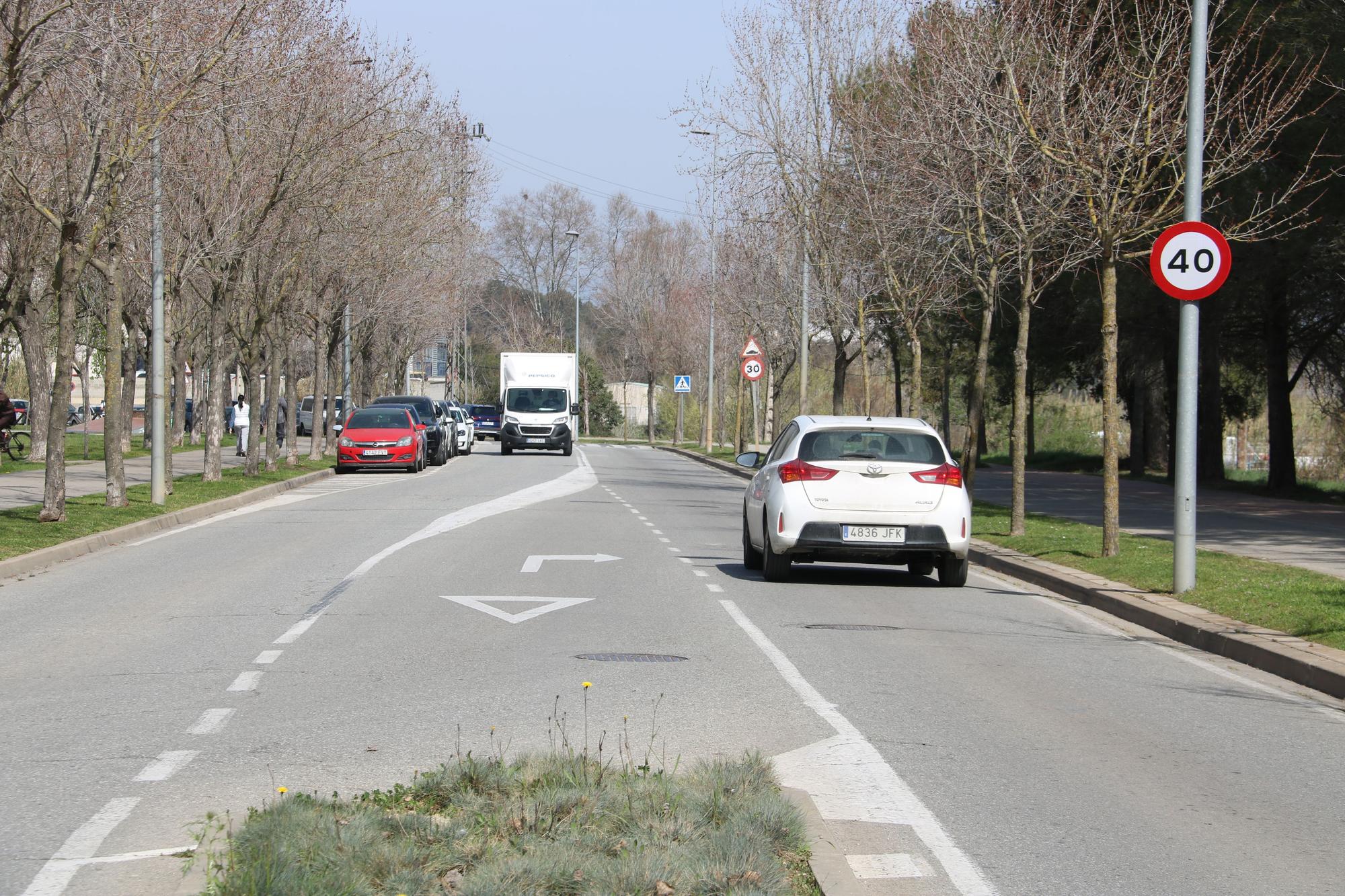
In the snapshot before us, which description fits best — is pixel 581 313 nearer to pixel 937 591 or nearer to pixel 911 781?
pixel 937 591

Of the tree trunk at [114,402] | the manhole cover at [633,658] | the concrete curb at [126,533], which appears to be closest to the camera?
the manhole cover at [633,658]

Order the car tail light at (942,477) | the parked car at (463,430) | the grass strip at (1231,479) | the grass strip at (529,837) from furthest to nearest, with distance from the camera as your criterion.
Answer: the parked car at (463,430)
the grass strip at (1231,479)
the car tail light at (942,477)
the grass strip at (529,837)

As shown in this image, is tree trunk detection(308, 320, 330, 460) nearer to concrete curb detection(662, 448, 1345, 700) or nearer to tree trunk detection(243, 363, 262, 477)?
tree trunk detection(243, 363, 262, 477)

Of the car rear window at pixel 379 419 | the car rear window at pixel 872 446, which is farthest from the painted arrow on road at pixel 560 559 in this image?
the car rear window at pixel 379 419

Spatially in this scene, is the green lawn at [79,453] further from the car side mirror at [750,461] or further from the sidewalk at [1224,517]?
the sidewalk at [1224,517]

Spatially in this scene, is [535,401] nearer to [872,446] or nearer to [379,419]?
[379,419]

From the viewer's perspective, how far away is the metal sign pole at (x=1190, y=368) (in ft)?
45.6

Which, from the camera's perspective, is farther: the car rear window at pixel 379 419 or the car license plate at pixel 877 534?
the car rear window at pixel 379 419

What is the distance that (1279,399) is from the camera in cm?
3484

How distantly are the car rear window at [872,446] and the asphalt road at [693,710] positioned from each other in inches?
51.0

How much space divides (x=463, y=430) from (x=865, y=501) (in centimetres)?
4222

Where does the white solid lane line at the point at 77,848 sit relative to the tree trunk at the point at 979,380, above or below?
below

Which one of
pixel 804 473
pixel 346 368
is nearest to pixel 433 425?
pixel 346 368

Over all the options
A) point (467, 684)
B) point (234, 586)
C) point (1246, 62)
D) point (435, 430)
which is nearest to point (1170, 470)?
point (1246, 62)
